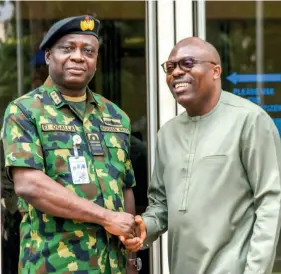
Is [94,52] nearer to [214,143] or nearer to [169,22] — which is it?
[214,143]

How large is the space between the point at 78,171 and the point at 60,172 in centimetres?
7

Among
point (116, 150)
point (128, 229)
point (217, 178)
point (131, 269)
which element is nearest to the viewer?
point (217, 178)

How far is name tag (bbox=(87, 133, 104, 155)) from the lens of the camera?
2852 millimetres

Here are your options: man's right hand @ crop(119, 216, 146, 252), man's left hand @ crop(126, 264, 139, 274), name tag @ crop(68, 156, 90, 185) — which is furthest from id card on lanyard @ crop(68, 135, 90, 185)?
man's left hand @ crop(126, 264, 139, 274)

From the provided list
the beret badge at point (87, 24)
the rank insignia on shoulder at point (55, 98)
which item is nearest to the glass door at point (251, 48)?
the beret badge at point (87, 24)

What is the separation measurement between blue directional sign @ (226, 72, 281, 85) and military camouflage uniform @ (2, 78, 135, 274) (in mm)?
1790

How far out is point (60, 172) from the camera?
2773mm

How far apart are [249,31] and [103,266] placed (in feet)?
7.37

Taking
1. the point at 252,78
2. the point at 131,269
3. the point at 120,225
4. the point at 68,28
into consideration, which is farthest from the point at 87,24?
the point at 252,78

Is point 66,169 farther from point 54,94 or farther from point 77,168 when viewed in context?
point 54,94

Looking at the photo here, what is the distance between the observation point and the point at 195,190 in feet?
8.80

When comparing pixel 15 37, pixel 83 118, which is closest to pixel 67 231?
pixel 83 118

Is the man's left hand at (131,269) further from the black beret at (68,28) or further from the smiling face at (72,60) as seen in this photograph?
the black beret at (68,28)

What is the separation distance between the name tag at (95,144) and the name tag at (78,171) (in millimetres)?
72
